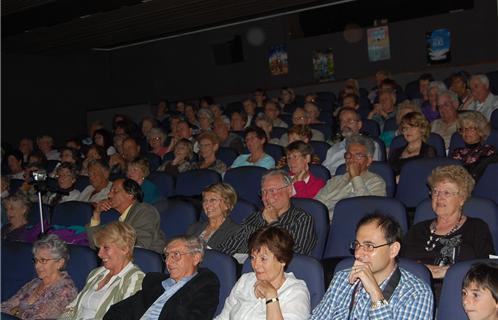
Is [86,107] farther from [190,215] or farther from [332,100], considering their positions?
[190,215]

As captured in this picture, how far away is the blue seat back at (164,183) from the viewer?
616cm

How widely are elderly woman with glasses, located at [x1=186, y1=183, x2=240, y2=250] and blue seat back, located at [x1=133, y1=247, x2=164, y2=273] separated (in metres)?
0.42

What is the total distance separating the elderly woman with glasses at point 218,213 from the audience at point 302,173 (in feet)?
2.44

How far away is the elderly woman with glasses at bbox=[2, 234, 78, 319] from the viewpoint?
402cm

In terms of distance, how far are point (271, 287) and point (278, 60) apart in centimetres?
1006

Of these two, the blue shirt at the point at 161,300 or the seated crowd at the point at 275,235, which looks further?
the blue shirt at the point at 161,300

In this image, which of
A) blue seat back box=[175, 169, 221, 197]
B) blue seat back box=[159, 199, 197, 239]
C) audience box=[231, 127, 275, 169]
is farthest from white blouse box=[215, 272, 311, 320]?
audience box=[231, 127, 275, 169]

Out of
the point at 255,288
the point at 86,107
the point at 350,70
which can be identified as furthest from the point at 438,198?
the point at 86,107

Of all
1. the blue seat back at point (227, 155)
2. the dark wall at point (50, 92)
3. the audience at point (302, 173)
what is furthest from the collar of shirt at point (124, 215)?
the dark wall at point (50, 92)

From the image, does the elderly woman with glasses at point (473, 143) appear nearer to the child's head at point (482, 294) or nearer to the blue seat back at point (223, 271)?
the blue seat back at point (223, 271)

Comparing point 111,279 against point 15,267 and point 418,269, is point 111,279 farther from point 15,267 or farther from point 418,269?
point 418,269

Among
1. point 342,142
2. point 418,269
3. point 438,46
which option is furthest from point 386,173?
point 438,46

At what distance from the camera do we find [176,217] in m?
5.01

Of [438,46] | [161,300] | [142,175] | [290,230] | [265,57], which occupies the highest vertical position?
[265,57]
